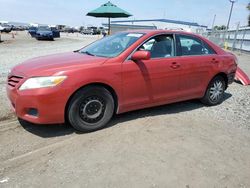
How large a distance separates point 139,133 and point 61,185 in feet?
5.62

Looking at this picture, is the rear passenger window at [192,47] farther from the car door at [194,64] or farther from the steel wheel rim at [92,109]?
the steel wheel rim at [92,109]

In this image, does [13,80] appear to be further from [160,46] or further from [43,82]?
[160,46]

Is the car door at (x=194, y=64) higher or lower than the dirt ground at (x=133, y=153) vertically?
higher

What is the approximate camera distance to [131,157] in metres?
3.79

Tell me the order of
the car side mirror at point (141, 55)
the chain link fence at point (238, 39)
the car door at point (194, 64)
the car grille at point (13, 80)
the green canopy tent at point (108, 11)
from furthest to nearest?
the chain link fence at point (238, 39) < the green canopy tent at point (108, 11) < the car door at point (194, 64) < the car side mirror at point (141, 55) < the car grille at point (13, 80)

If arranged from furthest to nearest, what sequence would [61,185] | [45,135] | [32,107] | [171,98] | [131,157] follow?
[171,98] < [45,135] < [32,107] < [131,157] < [61,185]

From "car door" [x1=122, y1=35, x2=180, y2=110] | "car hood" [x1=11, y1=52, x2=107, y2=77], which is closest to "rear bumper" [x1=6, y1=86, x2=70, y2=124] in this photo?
"car hood" [x1=11, y1=52, x2=107, y2=77]

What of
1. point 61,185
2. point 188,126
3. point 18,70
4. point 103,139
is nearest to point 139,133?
point 103,139

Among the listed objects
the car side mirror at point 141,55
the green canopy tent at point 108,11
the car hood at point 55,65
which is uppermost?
the green canopy tent at point 108,11

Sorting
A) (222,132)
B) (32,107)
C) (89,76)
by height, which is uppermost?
(89,76)

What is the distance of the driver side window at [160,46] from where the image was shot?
5172mm

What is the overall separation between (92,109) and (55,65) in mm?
870

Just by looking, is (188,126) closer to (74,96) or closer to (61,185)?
(74,96)

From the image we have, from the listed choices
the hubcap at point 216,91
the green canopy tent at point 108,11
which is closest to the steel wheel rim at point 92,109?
the hubcap at point 216,91
